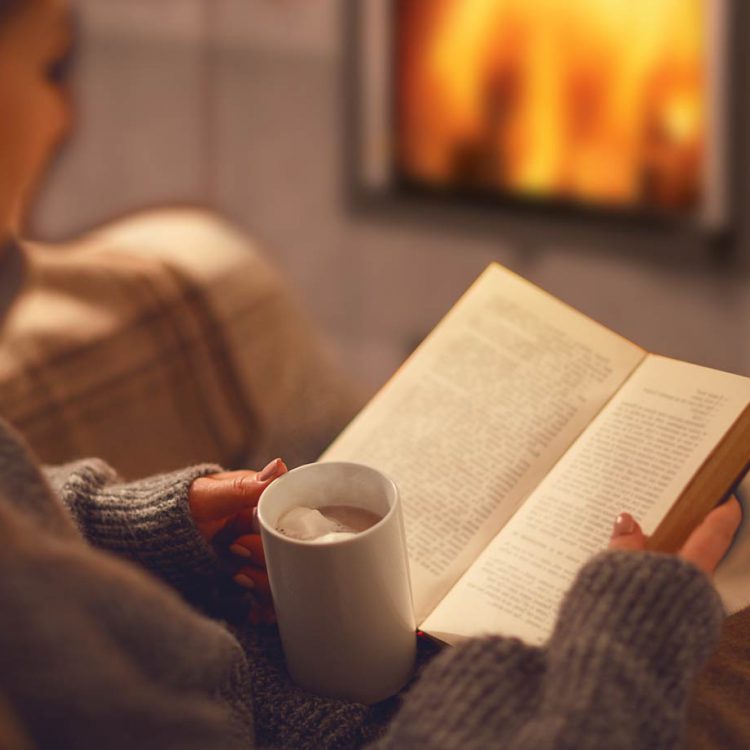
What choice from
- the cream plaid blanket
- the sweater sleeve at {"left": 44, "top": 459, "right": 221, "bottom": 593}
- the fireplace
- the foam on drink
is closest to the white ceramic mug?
the foam on drink

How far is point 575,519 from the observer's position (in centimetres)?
58

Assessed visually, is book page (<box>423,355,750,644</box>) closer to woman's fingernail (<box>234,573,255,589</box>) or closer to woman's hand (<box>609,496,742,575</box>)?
woman's hand (<box>609,496,742,575</box>)

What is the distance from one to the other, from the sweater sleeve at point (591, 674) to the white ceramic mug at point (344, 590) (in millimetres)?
61

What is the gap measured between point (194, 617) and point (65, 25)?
616mm

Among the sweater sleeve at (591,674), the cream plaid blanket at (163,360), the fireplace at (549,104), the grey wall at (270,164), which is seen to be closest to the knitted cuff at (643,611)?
the sweater sleeve at (591,674)

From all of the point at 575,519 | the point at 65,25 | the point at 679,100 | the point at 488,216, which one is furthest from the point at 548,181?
the point at 575,519

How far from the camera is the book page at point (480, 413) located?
0.62 meters

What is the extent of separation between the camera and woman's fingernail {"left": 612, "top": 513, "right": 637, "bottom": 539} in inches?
20.9

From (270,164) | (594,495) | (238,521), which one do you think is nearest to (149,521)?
(238,521)

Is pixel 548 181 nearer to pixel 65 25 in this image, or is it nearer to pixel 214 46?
pixel 214 46

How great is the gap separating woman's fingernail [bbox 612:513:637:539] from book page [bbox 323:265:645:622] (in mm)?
89

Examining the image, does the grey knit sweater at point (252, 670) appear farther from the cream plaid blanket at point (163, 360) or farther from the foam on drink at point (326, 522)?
the cream plaid blanket at point (163, 360)

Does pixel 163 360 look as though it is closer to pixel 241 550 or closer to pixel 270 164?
pixel 241 550

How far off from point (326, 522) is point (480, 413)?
0.60 ft
